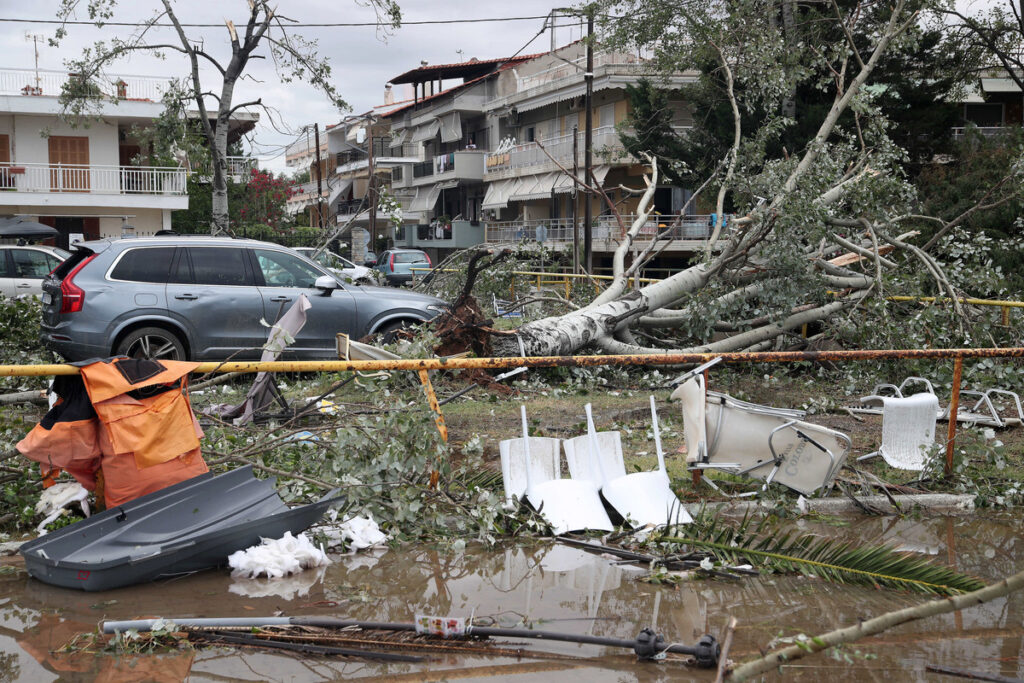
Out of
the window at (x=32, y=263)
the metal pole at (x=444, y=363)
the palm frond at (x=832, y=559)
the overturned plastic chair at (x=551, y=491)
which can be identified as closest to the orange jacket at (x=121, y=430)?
the metal pole at (x=444, y=363)

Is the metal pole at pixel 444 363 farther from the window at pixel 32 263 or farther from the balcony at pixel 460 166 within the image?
the balcony at pixel 460 166

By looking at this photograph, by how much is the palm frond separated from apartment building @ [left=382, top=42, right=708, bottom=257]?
27384mm

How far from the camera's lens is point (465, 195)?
2179 inches

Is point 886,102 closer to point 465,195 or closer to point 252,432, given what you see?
point 252,432

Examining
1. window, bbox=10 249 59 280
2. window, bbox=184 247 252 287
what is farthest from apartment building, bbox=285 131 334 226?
window, bbox=184 247 252 287

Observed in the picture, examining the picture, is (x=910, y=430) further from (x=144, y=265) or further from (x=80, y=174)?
(x=80, y=174)

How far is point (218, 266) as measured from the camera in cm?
1024

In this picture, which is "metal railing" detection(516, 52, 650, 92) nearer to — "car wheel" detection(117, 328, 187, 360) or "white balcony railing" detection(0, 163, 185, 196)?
"white balcony railing" detection(0, 163, 185, 196)

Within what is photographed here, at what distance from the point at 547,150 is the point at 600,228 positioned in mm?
5029

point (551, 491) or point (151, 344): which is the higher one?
point (151, 344)

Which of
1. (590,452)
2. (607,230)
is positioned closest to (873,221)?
(590,452)

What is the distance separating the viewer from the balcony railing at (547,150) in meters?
38.8

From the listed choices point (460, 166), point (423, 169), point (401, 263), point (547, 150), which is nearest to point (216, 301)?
point (401, 263)

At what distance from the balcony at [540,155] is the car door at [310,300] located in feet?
93.9
